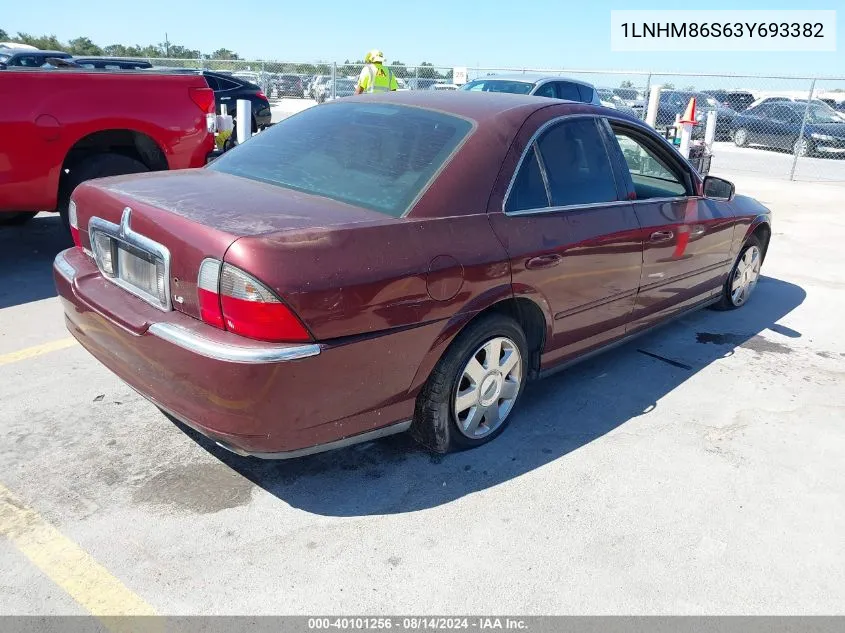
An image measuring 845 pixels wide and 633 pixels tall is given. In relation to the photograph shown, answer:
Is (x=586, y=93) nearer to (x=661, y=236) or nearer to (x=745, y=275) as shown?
(x=745, y=275)

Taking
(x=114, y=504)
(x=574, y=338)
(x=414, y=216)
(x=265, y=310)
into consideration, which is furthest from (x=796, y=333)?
(x=114, y=504)

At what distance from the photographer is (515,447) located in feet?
11.2

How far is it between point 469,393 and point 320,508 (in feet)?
2.74

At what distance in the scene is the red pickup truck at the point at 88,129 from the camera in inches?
199

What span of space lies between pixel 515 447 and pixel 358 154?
159cm

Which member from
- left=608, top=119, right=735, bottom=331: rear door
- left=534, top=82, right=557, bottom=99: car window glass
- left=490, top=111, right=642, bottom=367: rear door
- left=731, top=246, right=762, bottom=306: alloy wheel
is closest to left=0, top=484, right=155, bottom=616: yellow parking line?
left=490, top=111, right=642, bottom=367: rear door

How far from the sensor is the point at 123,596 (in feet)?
7.55

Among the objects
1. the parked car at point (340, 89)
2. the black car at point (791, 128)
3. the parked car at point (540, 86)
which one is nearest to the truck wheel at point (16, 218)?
the parked car at point (540, 86)

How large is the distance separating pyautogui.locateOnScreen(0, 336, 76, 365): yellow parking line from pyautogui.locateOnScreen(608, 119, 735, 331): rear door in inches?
136

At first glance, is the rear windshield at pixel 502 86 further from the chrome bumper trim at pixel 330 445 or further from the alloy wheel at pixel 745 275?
the chrome bumper trim at pixel 330 445

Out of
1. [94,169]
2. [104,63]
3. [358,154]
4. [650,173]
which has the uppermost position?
[104,63]

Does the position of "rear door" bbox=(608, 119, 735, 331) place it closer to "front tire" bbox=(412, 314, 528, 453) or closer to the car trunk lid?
"front tire" bbox=(412, 314, 528, 453)

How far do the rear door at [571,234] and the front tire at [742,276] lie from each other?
6.35 feet

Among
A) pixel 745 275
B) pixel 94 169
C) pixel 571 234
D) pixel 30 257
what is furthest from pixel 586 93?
pixel 571 234
